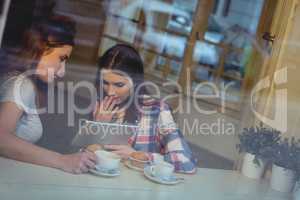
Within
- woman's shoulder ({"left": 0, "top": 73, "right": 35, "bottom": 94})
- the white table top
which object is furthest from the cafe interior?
woman's shoulder ({"left": 0, "top": 73, "right": 35, "bottom": 94})

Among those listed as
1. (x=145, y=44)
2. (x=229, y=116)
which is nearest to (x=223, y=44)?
(x=145, y=44)

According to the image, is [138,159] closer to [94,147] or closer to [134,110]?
[94,147]

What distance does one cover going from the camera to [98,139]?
151cm

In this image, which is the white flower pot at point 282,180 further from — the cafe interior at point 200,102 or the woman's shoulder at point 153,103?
the woman's shoulder at point 153,103

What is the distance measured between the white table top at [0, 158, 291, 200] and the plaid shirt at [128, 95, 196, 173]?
7 centimetres

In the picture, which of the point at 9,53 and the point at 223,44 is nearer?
the point at 9,53

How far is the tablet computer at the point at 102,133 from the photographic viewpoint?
4.95 ft

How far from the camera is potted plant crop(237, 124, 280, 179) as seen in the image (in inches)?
62.2

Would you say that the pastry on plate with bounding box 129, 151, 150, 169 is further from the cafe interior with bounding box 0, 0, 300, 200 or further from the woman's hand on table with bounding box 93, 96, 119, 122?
the woman's hand on table with bounding box 93, 96, 119, 122

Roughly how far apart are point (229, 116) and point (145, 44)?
1006 mm

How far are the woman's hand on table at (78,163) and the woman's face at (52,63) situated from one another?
0.90 ft

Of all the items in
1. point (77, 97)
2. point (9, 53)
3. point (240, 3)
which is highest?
point (240, 3)

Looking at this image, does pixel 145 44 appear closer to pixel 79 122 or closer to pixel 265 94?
pixel 265 94

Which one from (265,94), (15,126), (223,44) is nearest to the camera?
(15,126)
